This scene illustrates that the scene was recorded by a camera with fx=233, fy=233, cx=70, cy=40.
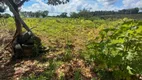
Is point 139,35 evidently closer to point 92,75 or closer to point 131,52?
point 131,52

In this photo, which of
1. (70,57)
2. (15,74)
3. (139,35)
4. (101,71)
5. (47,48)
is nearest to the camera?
(139,35)

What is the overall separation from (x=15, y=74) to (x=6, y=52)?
183 centimetres

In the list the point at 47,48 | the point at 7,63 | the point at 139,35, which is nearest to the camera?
the point at 139,35

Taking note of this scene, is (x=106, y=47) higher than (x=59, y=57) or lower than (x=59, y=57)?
higher

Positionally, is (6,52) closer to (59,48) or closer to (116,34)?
(59,48)

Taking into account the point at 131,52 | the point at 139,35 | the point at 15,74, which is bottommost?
the point at 15,74

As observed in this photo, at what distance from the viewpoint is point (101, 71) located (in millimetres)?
4574

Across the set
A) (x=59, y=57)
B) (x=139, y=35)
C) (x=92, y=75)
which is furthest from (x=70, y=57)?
(x=139, y=35)

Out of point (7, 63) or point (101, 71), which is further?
point (7, 63)

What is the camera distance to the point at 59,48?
6.79 metres

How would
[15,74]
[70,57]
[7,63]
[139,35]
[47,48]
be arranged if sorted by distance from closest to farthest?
1. [139,35]
2. [15,74]
3. [70,57]
4. [7,63]
5. [47,48]

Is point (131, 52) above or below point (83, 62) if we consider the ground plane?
above

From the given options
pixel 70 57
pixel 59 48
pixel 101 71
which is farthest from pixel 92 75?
pixel 59 48

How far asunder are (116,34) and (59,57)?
2.07m
